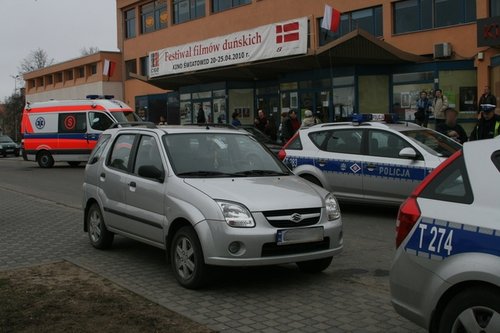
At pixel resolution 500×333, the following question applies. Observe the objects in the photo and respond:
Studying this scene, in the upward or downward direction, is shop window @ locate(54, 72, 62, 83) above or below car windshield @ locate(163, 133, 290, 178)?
above

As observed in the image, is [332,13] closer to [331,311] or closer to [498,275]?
[331,311]

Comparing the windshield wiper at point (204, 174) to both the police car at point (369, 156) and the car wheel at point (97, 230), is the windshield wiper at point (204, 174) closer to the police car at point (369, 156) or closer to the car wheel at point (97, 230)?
the car wheel at point (97, 230)

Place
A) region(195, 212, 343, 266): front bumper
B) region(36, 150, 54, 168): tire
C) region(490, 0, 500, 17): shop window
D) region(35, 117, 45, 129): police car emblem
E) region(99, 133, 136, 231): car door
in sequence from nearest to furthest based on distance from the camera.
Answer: region(195, 212, 343, 266): front bumper < region(99, 133, 136, 231): car door < region(490, 0, 500, 17): shop window < region(35, 117, 45, 129): police car emblem < region(36, 150, 54, 168): tire

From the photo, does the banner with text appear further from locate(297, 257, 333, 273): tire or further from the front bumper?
the front bumper

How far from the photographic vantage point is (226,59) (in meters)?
22.9

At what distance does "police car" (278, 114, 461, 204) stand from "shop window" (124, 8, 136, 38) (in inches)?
1285

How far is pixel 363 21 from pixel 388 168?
1522cm

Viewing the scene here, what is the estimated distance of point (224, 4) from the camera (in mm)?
31266

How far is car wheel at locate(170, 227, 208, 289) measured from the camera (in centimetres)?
548

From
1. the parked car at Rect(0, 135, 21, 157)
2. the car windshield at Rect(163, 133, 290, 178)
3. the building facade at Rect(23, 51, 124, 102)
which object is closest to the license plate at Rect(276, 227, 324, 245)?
the car windshield at Rect(163, 133, 290, 178)

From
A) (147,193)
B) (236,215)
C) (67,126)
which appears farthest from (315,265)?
(67,126)

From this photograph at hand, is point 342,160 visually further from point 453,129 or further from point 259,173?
point 259,173

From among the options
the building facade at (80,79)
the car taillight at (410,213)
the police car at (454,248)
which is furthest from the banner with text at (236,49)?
the police car at (454,248)

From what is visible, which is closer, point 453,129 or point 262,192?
point 262,192
